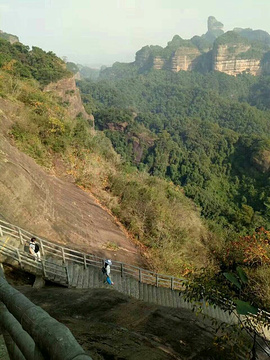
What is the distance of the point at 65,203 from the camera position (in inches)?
488

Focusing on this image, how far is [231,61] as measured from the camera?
170 m

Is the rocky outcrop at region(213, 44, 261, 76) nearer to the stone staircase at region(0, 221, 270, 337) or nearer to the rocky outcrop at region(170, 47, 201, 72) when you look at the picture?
the rocky outcrop at region(170, 47, 201, 72)

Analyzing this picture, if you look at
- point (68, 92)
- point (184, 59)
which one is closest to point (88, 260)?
point (68, 92)

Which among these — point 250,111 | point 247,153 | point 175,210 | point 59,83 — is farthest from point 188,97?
point 175,210

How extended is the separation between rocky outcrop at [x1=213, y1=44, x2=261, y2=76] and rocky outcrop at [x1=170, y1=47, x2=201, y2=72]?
21.1 m

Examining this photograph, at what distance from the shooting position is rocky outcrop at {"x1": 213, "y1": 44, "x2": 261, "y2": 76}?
168m

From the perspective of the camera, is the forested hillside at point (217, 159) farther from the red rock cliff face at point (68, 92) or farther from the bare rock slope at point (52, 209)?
the red rock cliff face at point (68, 92)

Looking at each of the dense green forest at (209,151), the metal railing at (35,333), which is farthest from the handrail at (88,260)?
the dense green forest at (209,151)

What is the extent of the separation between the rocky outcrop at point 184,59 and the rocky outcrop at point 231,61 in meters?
21.1

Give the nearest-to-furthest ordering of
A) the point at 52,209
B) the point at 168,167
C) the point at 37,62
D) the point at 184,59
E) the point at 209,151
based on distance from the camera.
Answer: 1. the point at 52,209
2. the point at 37,62
3. the point at 168,167
4. the point at 209,151
5. the point at 184,59

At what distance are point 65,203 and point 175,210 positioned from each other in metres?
8.95

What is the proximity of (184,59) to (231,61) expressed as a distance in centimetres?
3237

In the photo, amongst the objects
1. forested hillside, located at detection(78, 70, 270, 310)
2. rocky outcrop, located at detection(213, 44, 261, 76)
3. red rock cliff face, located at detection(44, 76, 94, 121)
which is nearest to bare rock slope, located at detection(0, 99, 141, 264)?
forested hillside, located at detection(78, 70, 270, 310)

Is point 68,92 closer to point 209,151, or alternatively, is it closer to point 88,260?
point 209,151
